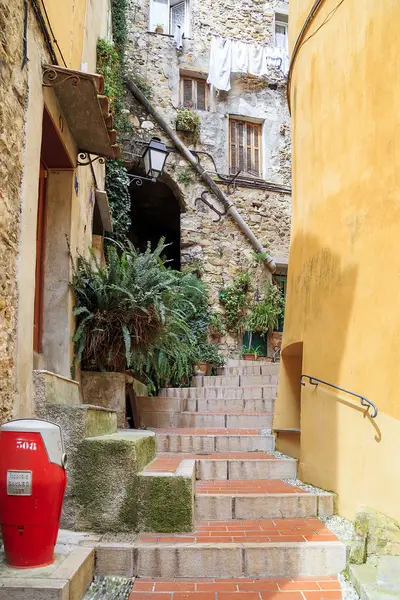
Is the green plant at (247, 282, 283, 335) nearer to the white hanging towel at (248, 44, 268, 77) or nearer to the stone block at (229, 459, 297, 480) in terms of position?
the white hanging towel at (248, 44, 268, 77)

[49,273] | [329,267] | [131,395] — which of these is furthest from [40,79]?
[131,395]

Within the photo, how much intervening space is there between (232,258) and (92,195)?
550cm

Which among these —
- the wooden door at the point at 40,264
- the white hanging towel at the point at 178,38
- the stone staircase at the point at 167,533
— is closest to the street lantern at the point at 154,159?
the wooden door at the point at 40,264

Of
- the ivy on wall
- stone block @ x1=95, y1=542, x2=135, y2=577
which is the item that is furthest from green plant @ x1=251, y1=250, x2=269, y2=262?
stone block @ x1=95, y1=542, x2=135, y2=577

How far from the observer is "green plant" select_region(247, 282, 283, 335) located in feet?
37.3

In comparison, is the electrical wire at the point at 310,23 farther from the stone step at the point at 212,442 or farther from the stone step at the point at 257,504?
the stone step at the point at 257,504

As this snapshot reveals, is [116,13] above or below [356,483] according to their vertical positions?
above

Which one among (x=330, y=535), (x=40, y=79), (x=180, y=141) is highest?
(x=180, y=141)

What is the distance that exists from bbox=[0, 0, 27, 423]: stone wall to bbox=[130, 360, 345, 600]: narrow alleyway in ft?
4.47

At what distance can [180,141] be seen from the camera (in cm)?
1216

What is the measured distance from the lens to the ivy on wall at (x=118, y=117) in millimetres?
9470

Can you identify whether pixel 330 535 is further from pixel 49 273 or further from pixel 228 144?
pixel 228 144

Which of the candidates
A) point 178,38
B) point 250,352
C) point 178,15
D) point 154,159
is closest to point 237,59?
point 178,38

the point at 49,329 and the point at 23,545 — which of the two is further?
the point at 49,329
